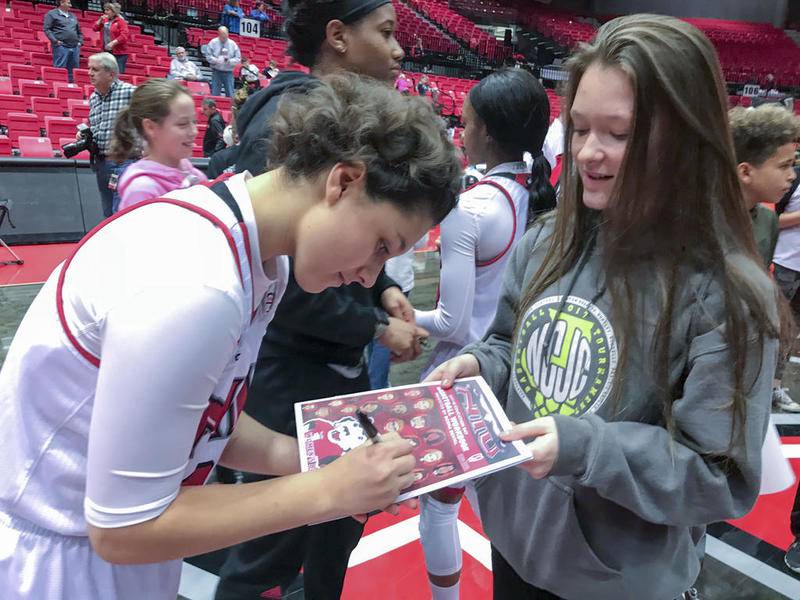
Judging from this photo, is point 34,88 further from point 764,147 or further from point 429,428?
point 429,428

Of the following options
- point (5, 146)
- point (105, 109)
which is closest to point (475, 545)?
point (105, 109)

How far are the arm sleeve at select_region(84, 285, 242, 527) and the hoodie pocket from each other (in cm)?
71

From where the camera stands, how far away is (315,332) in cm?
151

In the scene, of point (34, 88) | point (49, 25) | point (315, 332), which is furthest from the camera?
point (49, 25)

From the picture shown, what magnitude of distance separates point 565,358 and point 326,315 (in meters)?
0.63

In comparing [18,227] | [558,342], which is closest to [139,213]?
[558,342]

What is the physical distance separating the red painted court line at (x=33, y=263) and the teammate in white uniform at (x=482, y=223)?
14.1 ft

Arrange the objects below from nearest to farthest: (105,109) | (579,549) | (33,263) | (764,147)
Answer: (579,549) → (764,147) → (105,109) → (33,263)

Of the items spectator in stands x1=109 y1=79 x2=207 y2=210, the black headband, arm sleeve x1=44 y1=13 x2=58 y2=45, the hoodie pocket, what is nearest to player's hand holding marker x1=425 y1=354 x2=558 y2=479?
the hoodie pocket

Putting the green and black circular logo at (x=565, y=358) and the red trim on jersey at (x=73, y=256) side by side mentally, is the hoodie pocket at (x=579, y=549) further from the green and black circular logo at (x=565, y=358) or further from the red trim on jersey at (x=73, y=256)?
the red trim on jersey at (x=73, y=256)

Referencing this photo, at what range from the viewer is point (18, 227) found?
5648mm

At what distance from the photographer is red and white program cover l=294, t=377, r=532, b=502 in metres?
0.97

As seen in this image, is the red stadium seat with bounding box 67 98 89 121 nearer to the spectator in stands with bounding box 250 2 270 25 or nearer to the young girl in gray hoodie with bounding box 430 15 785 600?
the spectator in stands with bounding box 250 2 270 25

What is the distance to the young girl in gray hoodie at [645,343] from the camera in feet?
3.10
